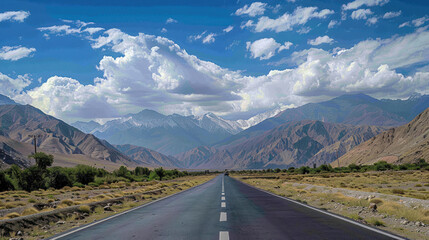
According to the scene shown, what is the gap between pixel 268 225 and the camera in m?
11.9

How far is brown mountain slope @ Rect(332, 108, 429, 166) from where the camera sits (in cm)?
13510

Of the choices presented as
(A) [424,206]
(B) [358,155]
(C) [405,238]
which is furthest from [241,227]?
(B) [358,155]

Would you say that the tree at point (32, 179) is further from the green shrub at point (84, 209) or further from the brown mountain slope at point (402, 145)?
the brown mountain slope at point (402, 145)

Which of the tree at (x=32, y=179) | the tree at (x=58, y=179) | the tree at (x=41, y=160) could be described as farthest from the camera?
the tree at (x=41, y=160)

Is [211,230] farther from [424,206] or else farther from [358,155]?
[358,155]

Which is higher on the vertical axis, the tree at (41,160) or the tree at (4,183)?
the tree at (41,160)

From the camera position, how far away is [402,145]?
161625mm

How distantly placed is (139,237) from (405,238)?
757 centimetres

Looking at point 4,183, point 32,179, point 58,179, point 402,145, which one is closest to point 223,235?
point 4,183

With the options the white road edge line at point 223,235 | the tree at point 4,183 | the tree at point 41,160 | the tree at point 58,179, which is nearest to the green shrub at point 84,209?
the white road edge line at point 223,235

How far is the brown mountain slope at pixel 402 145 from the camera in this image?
5319 inches

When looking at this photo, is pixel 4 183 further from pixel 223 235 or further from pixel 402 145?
pixel 402 145

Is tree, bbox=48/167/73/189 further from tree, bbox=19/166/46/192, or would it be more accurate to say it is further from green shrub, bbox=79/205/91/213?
Answer: green shrub, bbox=79/205/91/213


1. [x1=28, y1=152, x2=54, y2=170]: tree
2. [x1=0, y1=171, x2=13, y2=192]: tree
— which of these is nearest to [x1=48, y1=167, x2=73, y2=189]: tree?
[x1=28, y1=152, x2=54, y2=170]: tree
